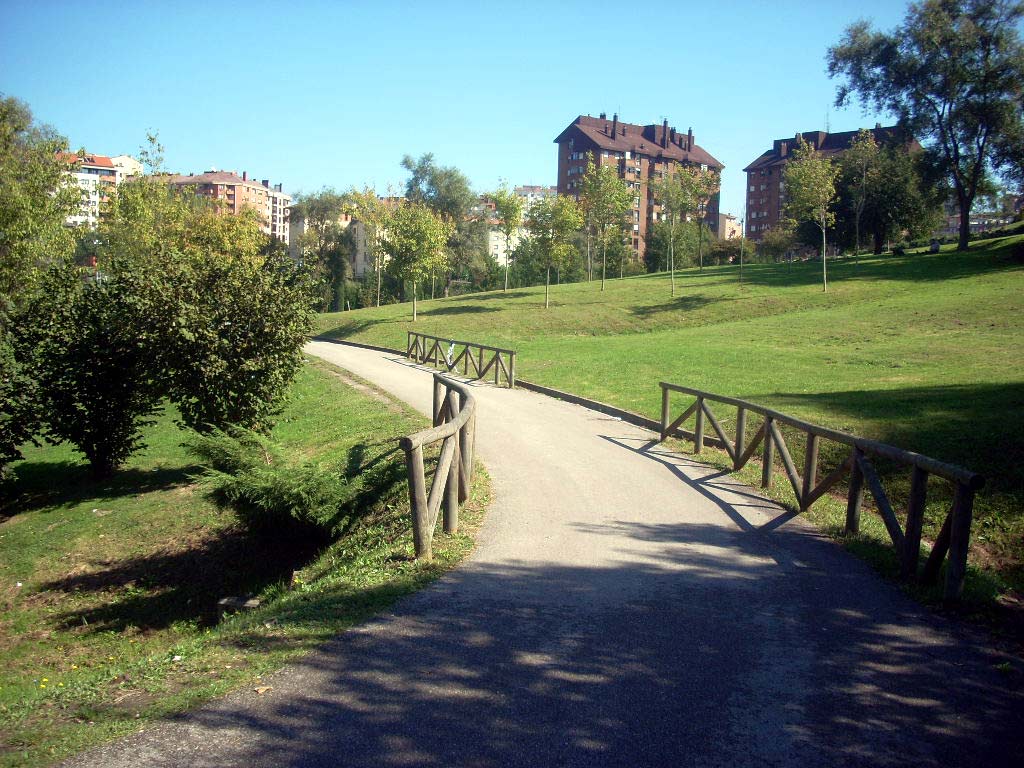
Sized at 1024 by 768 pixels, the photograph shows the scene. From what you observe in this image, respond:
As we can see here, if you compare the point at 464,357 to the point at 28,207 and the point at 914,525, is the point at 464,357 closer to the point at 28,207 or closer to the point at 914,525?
the point at 28,207

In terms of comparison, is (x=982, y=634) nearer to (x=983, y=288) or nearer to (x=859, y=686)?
(x=859, y=686)

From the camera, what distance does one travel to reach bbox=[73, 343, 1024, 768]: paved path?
380cm

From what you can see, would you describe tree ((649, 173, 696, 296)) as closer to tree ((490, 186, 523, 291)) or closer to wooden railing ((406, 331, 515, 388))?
tree ((490, 186, 523, 291))

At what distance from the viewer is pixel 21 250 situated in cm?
1753

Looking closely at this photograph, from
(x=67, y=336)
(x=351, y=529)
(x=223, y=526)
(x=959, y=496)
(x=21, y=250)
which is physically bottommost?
(x=223, y=526)

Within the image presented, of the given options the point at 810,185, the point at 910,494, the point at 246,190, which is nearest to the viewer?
the point at 910,494

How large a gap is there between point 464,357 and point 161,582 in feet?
52.0

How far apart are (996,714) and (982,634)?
4.53ft

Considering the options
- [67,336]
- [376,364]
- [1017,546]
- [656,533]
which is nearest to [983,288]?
[376,364]

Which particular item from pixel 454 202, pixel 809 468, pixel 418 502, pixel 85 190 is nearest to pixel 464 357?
pixel 85 190

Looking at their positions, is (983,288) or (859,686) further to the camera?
(983,288)

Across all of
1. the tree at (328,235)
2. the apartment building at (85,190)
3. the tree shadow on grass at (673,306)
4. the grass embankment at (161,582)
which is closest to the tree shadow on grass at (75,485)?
the grass embankment at (161,582)

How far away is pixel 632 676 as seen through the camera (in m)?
4.60

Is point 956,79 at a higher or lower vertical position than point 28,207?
higher
